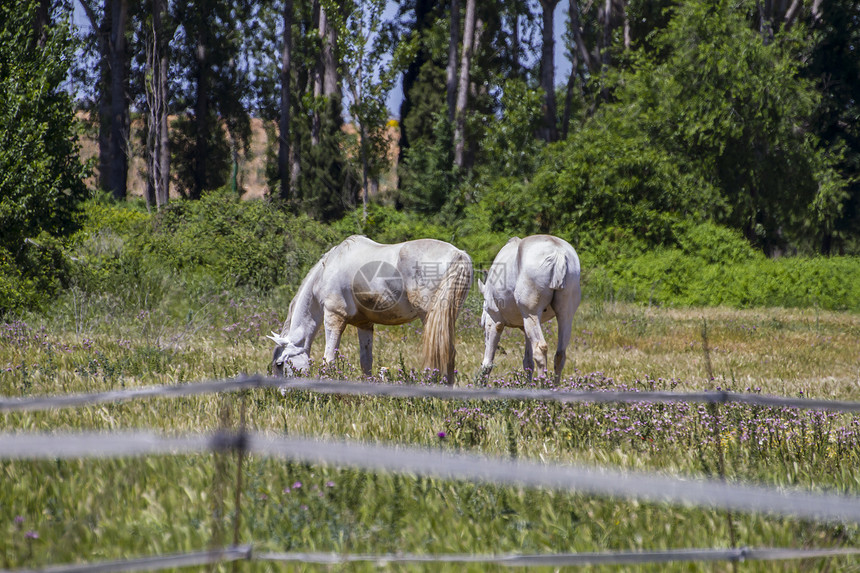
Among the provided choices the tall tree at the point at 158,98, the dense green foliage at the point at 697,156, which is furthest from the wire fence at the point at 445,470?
the tall tree at the point at 158,98

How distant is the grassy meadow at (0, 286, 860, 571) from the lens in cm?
323

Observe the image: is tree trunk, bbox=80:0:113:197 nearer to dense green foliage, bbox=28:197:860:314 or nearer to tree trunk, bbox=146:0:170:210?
tree trunk, bbox=146:0:170:210

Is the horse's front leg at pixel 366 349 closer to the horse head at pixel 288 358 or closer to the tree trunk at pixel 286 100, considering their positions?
the horse head at pixel 288 358

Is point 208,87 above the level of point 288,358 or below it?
above

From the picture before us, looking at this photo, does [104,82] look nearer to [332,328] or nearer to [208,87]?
[208,87]

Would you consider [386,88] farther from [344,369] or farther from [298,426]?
[298,426]

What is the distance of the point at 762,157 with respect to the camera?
3008 centimetres

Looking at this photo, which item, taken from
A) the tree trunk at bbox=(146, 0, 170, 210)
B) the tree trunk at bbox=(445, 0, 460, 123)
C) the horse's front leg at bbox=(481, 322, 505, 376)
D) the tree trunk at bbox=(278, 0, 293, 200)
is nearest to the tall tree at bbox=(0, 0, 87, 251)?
the horse's front leg at bbox=(481, 322, 505, 376)

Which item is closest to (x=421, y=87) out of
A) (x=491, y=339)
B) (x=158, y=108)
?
(x=158, y=108)

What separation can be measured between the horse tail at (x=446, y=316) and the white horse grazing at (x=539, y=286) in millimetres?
816

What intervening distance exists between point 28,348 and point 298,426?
572cm

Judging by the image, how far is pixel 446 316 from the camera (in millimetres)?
7809

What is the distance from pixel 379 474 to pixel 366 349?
16.2 ft

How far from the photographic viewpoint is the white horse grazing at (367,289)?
8.09m
